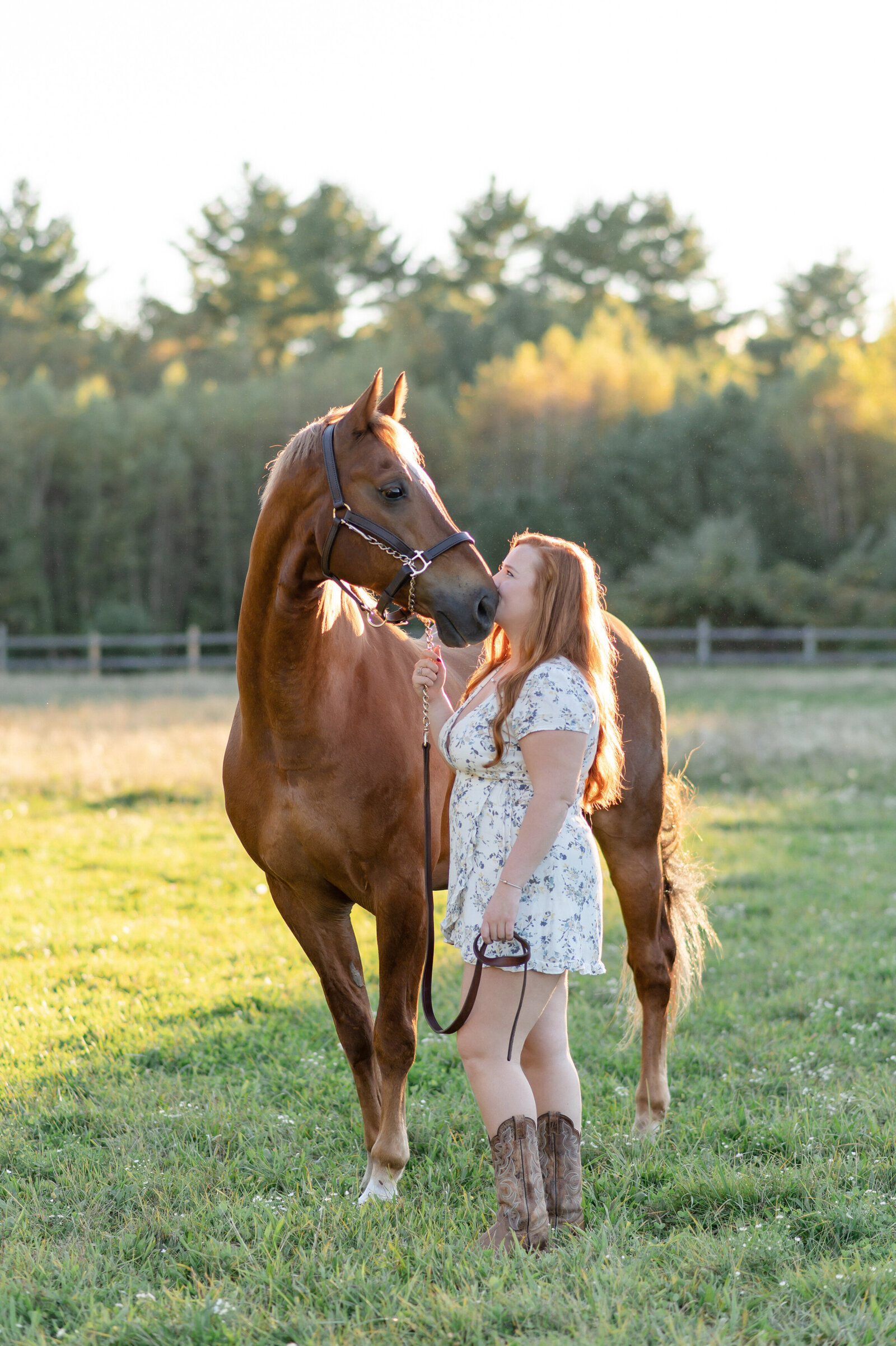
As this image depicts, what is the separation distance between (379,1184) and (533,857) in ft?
3.69

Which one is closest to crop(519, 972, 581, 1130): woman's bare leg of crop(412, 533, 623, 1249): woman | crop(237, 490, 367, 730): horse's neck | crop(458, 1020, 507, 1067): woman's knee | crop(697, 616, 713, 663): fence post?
crop(412, 533, 623, 1249): woman

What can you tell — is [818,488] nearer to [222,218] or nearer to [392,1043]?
[222,218]

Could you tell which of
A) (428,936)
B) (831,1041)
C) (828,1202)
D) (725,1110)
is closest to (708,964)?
(831,1041)

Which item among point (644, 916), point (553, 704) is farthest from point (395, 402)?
point (644, 916)

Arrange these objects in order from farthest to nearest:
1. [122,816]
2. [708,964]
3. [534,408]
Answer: [534,408] < [122,816] < [708,964]

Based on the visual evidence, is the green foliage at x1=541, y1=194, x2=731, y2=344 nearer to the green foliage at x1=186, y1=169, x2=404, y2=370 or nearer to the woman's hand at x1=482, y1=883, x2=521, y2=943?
the green foliage at x1=186, y1=169, x2=404, y2=370

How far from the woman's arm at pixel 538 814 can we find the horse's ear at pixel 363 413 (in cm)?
90

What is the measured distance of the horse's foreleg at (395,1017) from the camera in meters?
2.86

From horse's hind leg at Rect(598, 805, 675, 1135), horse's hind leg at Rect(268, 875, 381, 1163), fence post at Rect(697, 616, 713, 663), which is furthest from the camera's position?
fence post at Rect(697, 616, 713, 663)

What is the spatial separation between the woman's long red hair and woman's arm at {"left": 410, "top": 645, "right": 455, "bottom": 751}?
0.12 metres

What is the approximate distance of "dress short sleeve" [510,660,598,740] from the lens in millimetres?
2383

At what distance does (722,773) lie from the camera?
992 cm

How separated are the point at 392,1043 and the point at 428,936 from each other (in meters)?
0.37

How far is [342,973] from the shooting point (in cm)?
308
